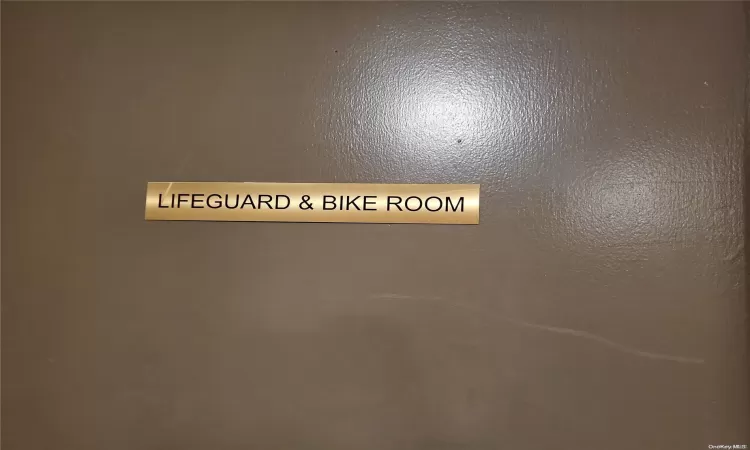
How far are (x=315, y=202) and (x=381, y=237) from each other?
0.20 m

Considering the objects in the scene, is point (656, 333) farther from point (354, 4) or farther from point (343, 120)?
point (354, 4)

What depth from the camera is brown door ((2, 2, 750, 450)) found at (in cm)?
153

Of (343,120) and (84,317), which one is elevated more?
(343,120)

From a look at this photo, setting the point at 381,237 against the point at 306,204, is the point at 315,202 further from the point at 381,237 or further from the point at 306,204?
the point at 381,237

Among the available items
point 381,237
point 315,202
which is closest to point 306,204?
point 315,202

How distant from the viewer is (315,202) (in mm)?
1596

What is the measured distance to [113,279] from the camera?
1610mm

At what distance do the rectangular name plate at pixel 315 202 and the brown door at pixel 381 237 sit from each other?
0.03 m

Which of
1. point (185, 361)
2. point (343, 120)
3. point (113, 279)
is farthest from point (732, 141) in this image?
point (113, 279)

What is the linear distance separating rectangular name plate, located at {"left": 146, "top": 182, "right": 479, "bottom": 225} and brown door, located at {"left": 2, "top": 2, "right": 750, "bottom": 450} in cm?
3

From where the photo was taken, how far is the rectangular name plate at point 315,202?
62.1 inches

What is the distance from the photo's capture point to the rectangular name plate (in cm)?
158

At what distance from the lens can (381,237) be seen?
1.58 m

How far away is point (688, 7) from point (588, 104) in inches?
14.8
